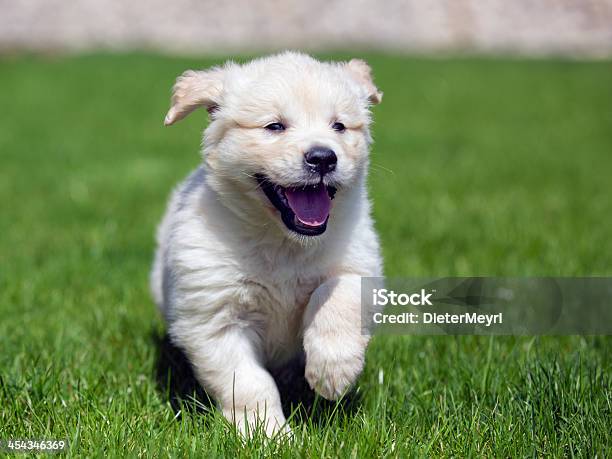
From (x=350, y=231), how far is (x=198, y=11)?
21016mm

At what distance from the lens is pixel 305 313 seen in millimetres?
2748

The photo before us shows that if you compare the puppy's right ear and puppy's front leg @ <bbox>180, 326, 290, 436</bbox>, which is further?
the puppy's right ear

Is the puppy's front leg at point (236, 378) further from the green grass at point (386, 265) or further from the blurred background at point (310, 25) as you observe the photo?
the blurred background at point (310, 25)

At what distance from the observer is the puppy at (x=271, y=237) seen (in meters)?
2.61

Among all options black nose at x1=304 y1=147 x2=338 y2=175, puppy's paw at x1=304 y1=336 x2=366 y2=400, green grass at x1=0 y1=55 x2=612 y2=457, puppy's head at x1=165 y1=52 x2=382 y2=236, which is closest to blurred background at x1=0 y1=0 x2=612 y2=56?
green grass at x1=0 y1=55 x2=612 y2=457

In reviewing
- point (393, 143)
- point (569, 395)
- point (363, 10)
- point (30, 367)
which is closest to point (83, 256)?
point (30, 367)

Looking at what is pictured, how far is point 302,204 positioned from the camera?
107 inches

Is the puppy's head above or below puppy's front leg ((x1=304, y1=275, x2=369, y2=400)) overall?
above

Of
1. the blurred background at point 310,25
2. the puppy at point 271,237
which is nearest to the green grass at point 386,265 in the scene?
the puppy at point 271,237

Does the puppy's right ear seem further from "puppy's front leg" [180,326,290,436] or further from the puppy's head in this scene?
"puppy's front leg" [180,326,290,436]

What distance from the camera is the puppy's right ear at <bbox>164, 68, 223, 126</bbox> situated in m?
2.90

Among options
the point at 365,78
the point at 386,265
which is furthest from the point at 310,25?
the point at 365,78

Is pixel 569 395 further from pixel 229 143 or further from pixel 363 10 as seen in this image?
pixel 363 10

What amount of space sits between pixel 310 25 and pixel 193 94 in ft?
67.5
